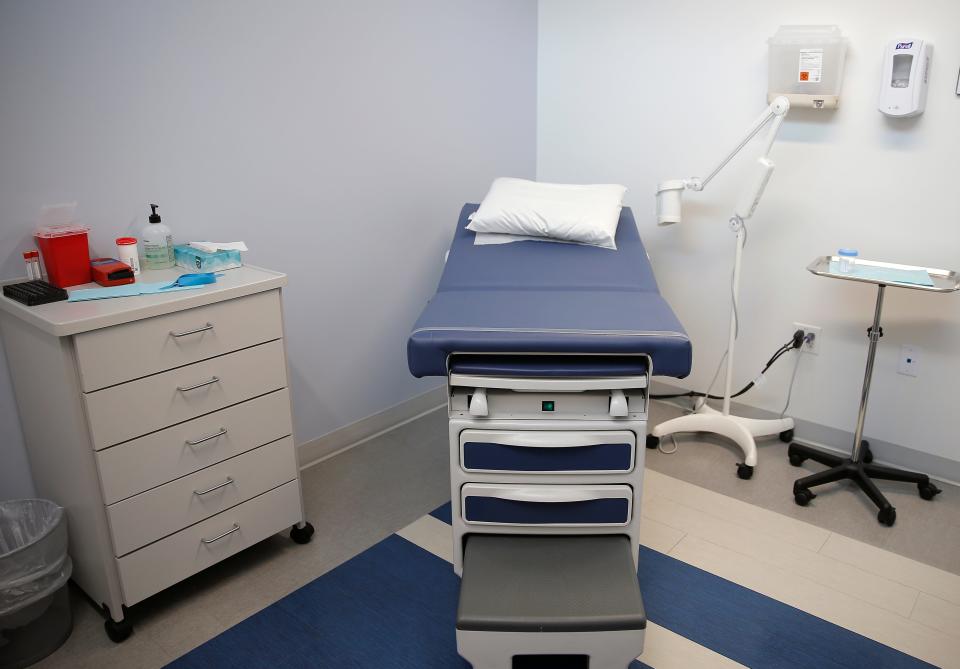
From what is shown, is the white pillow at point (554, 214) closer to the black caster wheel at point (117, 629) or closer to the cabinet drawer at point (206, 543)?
the cabinet drawer at point (206, 543)

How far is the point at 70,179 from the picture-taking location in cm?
206

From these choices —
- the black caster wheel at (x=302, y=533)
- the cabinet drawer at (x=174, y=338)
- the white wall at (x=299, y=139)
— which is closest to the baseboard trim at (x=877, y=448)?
the white wall at (x=299, y=139)

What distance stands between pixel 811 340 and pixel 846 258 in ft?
1.61

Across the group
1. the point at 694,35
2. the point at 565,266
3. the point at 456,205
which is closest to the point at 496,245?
the point at 565,266

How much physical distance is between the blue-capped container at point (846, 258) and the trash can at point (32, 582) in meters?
2.49

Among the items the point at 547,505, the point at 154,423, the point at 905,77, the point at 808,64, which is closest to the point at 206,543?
the point at 154,423

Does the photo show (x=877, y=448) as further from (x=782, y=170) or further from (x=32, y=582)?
(x=32, y=582)

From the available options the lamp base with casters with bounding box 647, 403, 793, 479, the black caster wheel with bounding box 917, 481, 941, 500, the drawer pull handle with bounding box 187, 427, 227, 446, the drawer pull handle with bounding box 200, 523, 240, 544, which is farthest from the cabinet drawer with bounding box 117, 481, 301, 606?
the black caster wheel with bounding box 917, 481, 941, 500

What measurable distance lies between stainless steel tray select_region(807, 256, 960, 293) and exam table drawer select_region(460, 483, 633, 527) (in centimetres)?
109

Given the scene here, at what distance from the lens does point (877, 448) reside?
2.86 meters

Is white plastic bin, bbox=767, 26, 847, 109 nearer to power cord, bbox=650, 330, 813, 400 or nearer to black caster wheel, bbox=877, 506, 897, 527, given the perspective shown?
power cord, bbox=650, 330, 813, 400

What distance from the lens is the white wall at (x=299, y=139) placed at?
79.3 inches

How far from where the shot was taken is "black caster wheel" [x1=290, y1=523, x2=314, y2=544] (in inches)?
94.4

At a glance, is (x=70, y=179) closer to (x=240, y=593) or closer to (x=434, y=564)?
(x=240, y=593)
